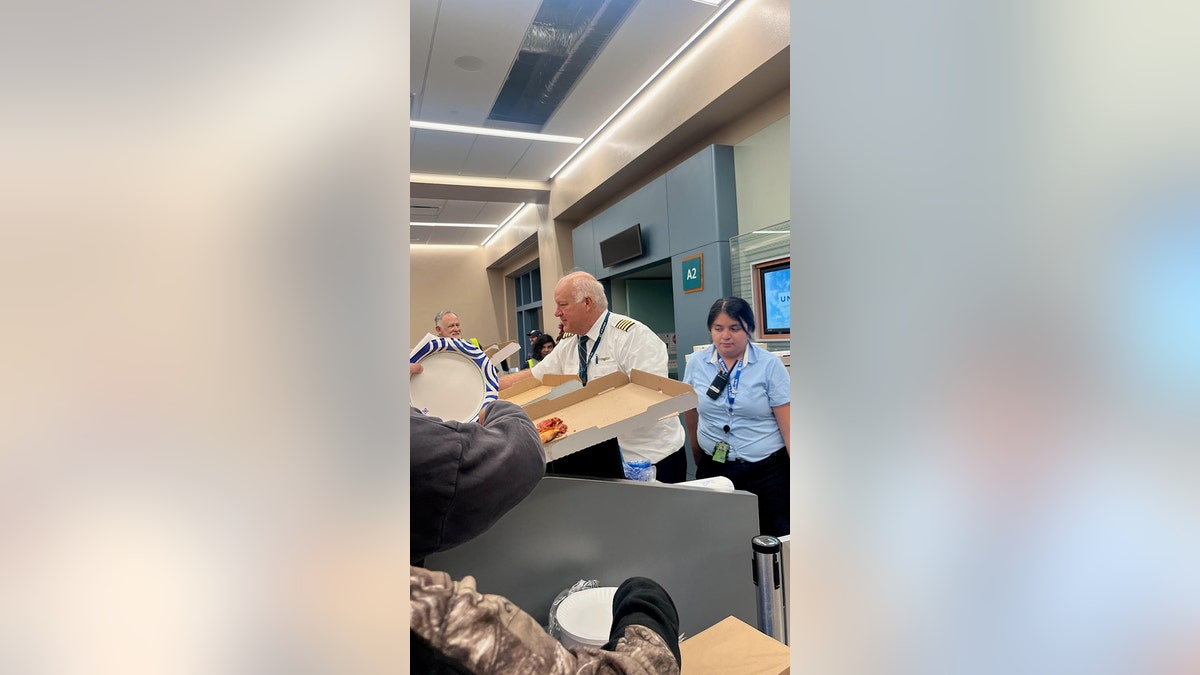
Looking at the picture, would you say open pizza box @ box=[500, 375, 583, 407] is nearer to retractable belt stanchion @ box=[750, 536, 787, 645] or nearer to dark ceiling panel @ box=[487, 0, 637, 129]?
retractable belt stanchion @ box=[750, 536, 787, 645]

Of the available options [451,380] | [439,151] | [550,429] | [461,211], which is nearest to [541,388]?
[550,429]

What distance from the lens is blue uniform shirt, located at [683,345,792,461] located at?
2.26m

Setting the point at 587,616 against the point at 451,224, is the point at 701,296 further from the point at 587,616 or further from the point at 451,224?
the point at 451,224

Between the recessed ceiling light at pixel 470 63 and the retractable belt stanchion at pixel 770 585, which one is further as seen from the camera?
the recessed ceiling light at pixel 470 63

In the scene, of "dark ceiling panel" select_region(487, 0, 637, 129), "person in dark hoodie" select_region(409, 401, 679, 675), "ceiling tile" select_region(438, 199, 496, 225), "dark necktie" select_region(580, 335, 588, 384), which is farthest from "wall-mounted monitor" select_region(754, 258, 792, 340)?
"ceiling tile" select_region(438, 199, 496, 225)

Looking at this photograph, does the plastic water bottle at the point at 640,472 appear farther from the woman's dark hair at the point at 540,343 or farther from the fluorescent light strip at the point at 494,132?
the fluorescent light strip at the point at 494,132

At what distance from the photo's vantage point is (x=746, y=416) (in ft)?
7.57

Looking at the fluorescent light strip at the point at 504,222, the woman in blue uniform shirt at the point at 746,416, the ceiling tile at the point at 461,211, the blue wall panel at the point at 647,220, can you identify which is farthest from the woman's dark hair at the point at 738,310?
the ceiling tile at the point at 461,211

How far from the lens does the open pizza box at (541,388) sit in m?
1.73

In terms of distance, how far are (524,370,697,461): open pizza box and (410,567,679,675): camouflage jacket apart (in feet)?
1.57

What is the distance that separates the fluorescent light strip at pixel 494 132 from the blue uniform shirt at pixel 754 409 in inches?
132

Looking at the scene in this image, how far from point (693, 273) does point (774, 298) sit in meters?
0.86
